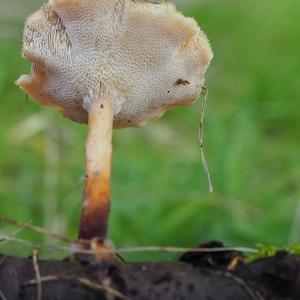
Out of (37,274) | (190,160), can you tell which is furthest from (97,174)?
(190,160)

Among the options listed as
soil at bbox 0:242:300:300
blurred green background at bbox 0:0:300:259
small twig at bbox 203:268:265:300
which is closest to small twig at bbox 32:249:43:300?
soil at bbox 0:242:300:300

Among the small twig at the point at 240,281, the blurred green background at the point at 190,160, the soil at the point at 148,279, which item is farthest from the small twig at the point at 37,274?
the blurred green background at the point at 190,160

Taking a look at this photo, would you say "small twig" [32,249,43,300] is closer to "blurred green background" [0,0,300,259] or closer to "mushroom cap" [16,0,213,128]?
"mushroom cap" [16,0,213,128]

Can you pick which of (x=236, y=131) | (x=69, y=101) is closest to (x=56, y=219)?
(x=236, y=131)

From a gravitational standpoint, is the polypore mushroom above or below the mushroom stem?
above

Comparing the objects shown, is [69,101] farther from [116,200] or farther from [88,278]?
[116,200]
